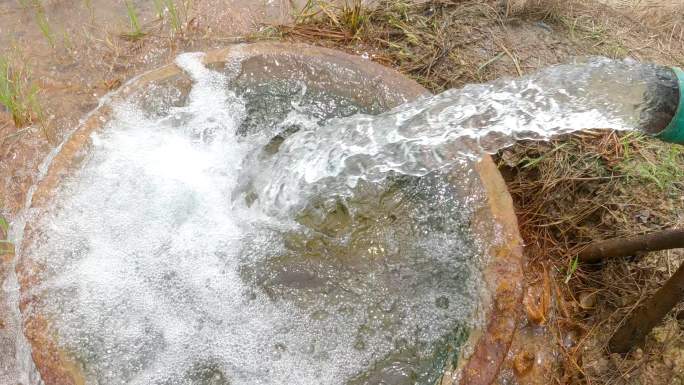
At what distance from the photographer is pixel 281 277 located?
1833 mm

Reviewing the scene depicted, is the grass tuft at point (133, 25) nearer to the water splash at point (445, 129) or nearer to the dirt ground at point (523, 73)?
the dirt ground at point (523, 73)

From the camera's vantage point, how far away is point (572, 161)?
2.28 meters

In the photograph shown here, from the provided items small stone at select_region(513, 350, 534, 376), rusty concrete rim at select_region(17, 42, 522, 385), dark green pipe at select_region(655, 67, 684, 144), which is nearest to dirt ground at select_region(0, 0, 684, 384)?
small stone at select_region(513, 350, 534, 376)

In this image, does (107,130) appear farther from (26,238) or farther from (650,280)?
(650,280)

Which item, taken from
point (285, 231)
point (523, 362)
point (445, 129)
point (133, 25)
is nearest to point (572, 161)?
point (445, 129)

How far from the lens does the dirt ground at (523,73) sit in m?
2.05

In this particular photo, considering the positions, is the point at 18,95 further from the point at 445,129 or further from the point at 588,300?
the point at 588,300

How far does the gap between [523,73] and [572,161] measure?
0.54 meters

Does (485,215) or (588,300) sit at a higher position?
(485,215)

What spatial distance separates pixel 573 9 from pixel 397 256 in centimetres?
183

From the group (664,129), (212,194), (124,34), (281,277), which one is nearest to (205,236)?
(212,194)

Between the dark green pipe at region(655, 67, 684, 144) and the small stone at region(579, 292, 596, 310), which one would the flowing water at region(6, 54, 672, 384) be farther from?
the small stone at region(579, 292, 596, 310)

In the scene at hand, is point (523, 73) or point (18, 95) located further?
point (523, 73)

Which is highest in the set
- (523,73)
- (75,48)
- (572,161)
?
(75,48)
